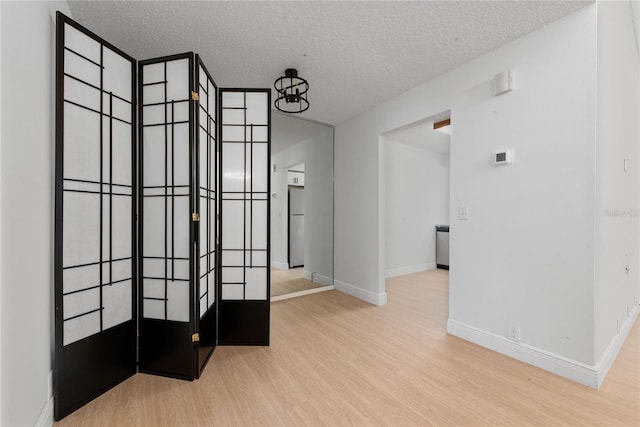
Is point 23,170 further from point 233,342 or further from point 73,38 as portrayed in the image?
point 233,342

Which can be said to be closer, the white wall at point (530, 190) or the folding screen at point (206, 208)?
the white wall at point (530, 190)

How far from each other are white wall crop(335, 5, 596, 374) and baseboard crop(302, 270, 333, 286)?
213 cm

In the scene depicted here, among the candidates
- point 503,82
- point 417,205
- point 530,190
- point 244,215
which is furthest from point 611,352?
point 417,205

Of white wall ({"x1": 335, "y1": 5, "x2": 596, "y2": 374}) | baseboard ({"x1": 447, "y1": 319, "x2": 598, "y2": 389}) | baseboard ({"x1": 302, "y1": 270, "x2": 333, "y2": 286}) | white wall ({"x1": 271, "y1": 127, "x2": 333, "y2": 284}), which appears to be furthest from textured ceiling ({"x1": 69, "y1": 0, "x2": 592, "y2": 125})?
baseboard ({"x1": 302, "y1": 270, "x2": 333, "y2": 286})

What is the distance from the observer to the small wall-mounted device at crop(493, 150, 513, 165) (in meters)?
2.36

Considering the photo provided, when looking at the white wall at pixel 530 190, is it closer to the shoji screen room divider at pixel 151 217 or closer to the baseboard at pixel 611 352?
the baseboard at pixel 611 352

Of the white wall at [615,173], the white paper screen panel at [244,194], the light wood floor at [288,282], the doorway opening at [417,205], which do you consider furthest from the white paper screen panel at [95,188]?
the doorway opening at [417,205]

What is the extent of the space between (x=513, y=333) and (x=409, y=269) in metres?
3.33

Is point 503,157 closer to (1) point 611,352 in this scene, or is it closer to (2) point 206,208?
(1) point 611,352

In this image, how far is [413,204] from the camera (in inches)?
231

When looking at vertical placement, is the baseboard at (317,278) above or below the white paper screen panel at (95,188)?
below

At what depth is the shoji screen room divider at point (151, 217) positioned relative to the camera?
172 cm

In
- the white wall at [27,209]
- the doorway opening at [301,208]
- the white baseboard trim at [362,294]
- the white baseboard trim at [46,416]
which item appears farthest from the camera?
the doorway opening at [301,208]

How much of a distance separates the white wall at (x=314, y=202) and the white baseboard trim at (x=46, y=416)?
339 centimetres
